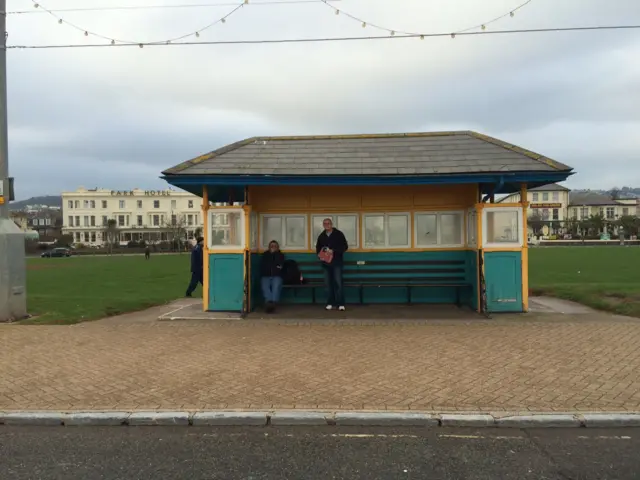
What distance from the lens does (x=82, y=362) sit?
6809 millimetres

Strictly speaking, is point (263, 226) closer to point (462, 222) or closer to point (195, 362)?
point (462, 222)

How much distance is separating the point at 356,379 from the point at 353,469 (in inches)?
82.1

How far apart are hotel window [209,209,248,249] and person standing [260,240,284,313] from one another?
61 centimetres

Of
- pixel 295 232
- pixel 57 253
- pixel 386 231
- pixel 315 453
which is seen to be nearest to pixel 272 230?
pixel 295 232

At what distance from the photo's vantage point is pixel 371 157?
35.1 feet

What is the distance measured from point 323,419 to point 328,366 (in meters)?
1.69

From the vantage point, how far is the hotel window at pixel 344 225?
1138 centimetres

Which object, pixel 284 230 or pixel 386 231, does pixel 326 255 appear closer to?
pixel 284 230

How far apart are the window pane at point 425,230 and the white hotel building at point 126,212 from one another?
10526 cm

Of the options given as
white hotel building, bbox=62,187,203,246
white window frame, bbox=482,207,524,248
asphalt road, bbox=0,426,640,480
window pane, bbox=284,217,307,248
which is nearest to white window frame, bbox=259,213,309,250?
window pane, bbox=284,217,307,248

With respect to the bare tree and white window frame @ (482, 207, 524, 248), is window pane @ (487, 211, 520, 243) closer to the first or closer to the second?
white window frame @ (482, 207, 524, 248)

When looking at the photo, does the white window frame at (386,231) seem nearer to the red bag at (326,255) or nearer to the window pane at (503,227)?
the red bag at (326,255)

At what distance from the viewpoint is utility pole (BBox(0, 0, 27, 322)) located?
32.0ft

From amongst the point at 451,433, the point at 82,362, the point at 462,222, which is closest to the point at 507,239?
the point at 462,222
